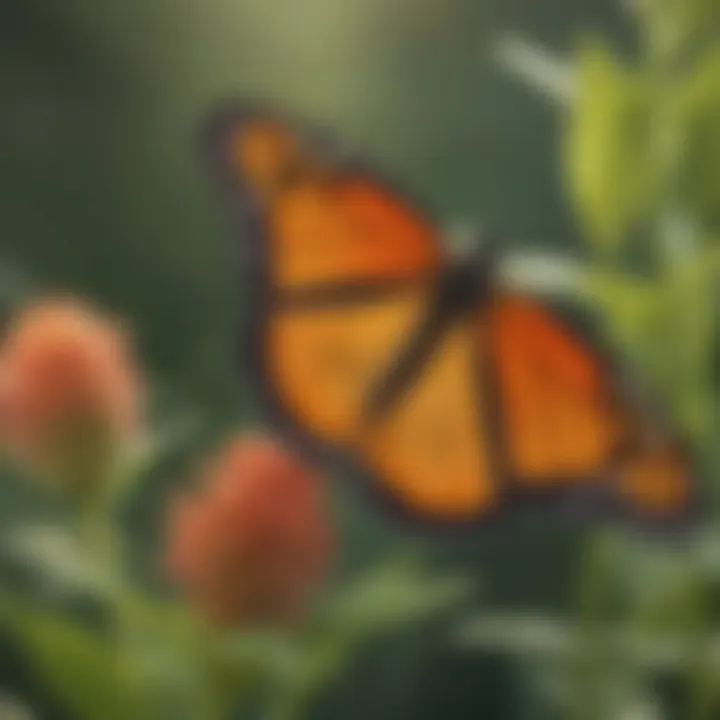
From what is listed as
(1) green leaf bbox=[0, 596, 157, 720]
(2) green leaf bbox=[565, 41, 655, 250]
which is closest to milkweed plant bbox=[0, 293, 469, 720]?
(1) green leaf bbox=[0, 596, 157, 720]

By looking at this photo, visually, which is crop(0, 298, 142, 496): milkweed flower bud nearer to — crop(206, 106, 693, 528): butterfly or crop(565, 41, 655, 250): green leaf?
crop(206, 106, 693, 528): butterfly

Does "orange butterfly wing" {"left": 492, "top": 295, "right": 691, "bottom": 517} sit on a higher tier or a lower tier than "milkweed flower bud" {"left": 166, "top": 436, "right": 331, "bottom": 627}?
higher

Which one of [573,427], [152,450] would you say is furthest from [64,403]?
[573,427]

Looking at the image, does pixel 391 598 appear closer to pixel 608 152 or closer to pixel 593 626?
pixel 593 626

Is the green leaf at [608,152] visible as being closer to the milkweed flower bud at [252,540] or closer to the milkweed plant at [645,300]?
the milkweed plant at [645,300]

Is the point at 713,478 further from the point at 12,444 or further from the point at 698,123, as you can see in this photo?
the point at 12,444

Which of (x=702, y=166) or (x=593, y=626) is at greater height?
(x=702, y=166)

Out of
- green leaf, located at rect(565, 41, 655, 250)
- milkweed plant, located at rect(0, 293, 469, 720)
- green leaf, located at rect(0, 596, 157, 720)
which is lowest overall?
green leaf, located at rect(0, 596, 157, 720)
